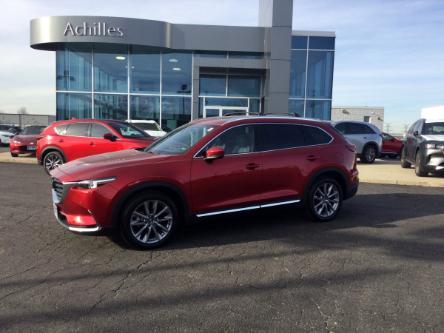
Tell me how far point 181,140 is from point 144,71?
18.1m

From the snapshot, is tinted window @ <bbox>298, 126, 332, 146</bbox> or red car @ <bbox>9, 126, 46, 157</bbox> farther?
red car @ <bbox>9, 126, 46, 157</bbox>

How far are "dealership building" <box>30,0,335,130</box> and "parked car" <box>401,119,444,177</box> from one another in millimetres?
9132

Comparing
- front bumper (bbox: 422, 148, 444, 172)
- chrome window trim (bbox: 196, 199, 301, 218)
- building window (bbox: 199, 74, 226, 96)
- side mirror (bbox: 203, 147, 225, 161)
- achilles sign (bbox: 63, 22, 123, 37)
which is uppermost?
achilles sign (bbox: 63, 22, 123, 37)

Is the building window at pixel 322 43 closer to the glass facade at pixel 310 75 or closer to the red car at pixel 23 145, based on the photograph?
the glass facade at pixel 310 75

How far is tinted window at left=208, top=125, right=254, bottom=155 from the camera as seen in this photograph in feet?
19.3

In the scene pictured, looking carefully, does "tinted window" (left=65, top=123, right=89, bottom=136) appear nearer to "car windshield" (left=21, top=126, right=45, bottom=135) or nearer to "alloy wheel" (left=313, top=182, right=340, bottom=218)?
"car windshield" (left=21, top=126, right=45, bottom=135)

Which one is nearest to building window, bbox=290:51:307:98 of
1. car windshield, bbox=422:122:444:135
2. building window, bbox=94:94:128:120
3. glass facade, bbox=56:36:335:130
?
glass facade, bbox=56:36:335:130

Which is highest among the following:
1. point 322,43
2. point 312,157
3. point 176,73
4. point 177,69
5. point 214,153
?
point 322,43

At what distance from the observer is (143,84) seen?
2330 cm

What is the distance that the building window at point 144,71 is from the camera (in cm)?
2306

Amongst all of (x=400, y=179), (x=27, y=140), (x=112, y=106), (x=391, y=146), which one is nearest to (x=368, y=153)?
(x=391, y=146)

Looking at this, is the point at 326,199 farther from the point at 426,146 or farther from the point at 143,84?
the point at 143,84

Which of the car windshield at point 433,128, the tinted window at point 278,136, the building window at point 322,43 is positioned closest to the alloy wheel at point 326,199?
the tinted window at point 278,136

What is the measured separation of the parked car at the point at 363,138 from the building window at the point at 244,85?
24.9ft
